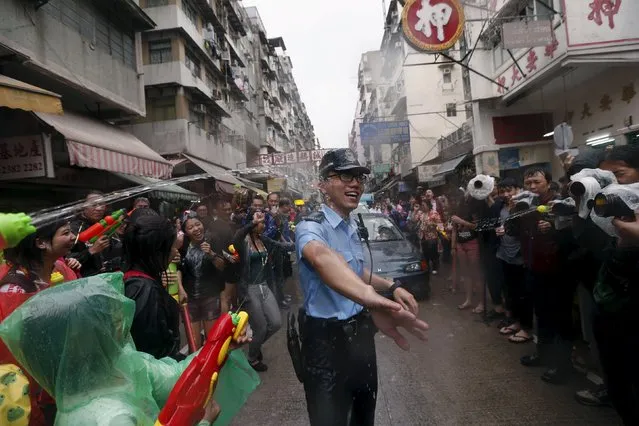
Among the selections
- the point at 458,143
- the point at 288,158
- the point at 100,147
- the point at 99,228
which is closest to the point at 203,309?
the point at 99,228

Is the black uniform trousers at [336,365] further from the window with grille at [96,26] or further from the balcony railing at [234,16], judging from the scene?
the balcony railing at [234,16]

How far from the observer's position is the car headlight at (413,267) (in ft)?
21.7

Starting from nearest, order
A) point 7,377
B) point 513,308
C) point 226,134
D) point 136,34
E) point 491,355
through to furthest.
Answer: point 7,377 < point 491,355 < point 513,308 < point 136,34 < point 226,134

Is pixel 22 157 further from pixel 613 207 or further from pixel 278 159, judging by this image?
pixel 278 159

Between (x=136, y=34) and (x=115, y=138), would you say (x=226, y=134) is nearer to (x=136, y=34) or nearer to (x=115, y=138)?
(x=136, y=34)

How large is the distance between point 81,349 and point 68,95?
10863 mm

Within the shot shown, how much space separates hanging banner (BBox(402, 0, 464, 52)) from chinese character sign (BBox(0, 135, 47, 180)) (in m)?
8.50

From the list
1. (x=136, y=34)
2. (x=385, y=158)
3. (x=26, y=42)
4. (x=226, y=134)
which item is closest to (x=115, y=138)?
(x=26, y=42)

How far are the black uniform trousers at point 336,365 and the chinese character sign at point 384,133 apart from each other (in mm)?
20532

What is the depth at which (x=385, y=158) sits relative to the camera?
153 ft

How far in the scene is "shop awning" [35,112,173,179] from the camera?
25.5 ft

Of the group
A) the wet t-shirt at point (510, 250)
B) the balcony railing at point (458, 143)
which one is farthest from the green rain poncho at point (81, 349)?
the balcony railing at point (458, 143)

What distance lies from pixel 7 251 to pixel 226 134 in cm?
2245

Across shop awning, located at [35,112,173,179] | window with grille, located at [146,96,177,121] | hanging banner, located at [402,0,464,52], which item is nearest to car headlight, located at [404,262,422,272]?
hanging banner, located at [402,0,464,52]
